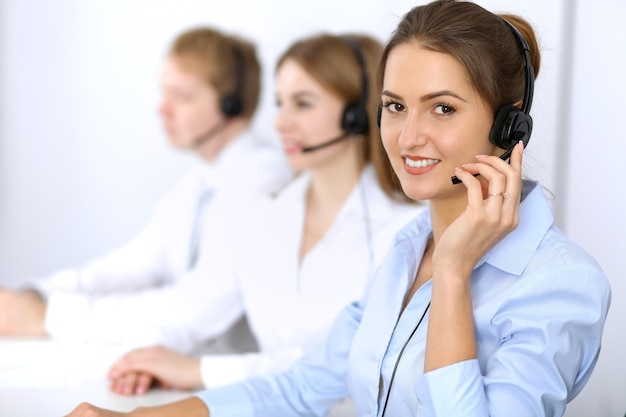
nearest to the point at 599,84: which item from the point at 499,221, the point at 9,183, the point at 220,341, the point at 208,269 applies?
the point at 499,221

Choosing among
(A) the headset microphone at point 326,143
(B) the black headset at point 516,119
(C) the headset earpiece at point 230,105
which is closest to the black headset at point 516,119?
(B) the black headset at point 516,119

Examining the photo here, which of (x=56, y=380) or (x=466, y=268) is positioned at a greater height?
(x=466, y=268)

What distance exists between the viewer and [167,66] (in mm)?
2631

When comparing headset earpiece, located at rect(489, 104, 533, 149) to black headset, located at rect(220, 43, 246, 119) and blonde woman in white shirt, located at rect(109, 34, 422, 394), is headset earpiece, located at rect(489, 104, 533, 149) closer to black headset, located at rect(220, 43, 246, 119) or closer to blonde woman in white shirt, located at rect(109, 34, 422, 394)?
blonde woman in white shirt, located at rect(109, 34, 422, 394)

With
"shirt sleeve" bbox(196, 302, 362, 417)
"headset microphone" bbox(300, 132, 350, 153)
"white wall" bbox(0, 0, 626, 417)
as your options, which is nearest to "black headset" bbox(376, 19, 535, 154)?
"shirt sleeve" bbox(196, 302, 362, 417)

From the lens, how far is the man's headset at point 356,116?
193 cm

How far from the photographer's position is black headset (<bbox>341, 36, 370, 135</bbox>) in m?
1.93

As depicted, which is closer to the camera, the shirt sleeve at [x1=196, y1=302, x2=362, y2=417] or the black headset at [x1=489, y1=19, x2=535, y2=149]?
the black headset at [x1=489, y1=19, x2=535, y2=149]

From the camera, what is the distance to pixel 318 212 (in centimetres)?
201

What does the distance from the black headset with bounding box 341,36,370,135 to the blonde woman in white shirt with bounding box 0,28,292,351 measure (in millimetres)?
417

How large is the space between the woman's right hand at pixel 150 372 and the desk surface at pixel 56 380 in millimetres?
21

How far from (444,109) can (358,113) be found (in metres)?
0.83

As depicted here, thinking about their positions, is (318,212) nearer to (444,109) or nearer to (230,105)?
(230,105)

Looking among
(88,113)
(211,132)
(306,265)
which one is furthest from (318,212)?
(88,113)
